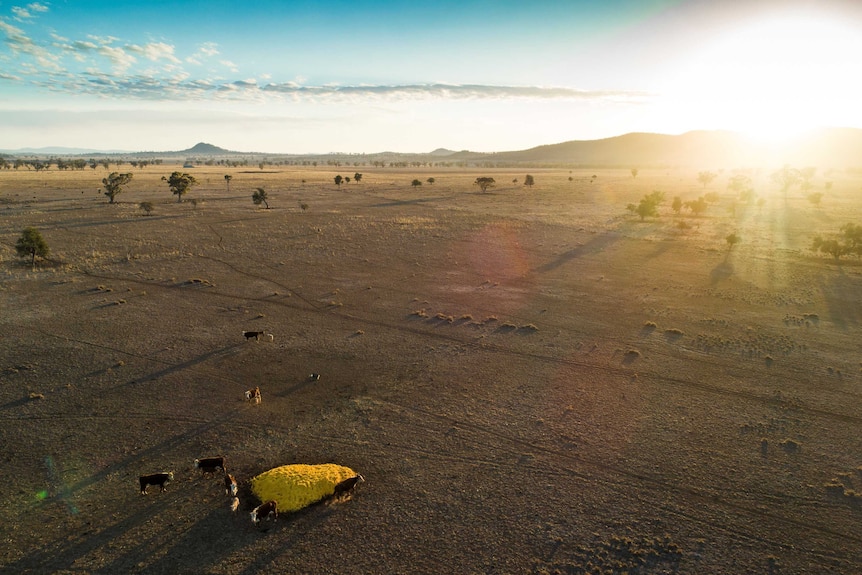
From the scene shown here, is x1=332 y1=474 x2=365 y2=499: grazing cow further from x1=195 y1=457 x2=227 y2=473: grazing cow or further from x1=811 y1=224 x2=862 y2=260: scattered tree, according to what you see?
x1=811 y1=224 x2=862 y2=260: scattered tree

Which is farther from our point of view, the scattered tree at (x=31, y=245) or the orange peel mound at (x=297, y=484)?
the scattered tree at (x=31, y=245)

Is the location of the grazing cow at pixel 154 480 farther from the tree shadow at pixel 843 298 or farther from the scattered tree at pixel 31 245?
the scattered tree at pixel 31 245

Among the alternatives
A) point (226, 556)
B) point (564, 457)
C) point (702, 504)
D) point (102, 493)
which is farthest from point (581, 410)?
point (102, 493)

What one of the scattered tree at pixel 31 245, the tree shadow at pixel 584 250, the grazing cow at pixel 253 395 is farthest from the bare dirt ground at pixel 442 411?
the scattered tree at pixel 31 245

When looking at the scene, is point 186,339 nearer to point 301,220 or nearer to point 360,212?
point 301,220

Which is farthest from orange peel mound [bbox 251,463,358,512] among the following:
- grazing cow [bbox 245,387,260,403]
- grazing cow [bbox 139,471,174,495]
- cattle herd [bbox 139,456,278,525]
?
grazing cow [bbox 245,387,260,403]

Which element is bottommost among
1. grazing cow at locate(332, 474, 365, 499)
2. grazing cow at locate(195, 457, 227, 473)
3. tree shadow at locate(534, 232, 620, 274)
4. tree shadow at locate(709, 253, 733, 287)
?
grazing cow at locate(332, 474, 365, 499)

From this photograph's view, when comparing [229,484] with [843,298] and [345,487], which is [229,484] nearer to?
[345,487]
